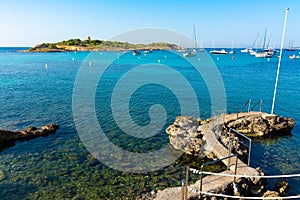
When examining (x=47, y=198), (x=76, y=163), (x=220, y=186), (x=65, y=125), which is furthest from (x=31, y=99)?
(x=220, y=186)

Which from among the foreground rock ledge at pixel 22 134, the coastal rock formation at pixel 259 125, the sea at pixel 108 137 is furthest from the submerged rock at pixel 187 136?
the foreground rock ledge at pixel 22 134

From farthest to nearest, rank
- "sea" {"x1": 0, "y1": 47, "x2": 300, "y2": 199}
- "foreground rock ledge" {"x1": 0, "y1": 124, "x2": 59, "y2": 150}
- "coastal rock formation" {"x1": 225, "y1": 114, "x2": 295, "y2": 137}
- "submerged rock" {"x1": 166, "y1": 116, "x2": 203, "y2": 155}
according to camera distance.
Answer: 1. "coastal rock formation" {"x1": 225, "y1": 114, "x2": 295, "y2": 137}
2. "foreground rock ledge" {"x1": 0, "y1": 124, "x2": 59, "y2": 150}
3. "submerged rock" {"x1": 166, "y1": 116, "x2": 203, "y2": 155}
4. "sea" {"x1": 0, "y1": 47, "x2": 300, "y2": 199}

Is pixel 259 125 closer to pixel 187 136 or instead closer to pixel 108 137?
pixel 187 136

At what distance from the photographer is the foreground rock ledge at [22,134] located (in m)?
15.9

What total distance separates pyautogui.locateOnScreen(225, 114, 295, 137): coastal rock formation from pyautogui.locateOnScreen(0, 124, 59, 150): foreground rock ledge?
13.9 meters

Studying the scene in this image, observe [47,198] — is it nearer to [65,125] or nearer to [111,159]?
[111,159]

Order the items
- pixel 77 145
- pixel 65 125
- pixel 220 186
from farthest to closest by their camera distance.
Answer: pixel 65 125, pixel 77 145, pixel 220 186

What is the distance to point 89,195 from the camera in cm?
1048

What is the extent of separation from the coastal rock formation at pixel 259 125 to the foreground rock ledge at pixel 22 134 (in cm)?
1386

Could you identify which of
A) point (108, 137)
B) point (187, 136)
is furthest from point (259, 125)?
point (108, 137)

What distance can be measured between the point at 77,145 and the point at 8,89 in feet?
85.5

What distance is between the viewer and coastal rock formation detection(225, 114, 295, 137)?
709 inches

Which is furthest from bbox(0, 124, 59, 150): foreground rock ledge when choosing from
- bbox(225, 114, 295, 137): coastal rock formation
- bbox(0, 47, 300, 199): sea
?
bbox(225, 114, 295, 137): coastal rock formation

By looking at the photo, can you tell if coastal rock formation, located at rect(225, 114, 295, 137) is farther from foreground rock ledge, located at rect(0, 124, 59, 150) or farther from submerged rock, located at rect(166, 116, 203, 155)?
foreground rock ledge, located at rect(0, 124, 59, 150)
